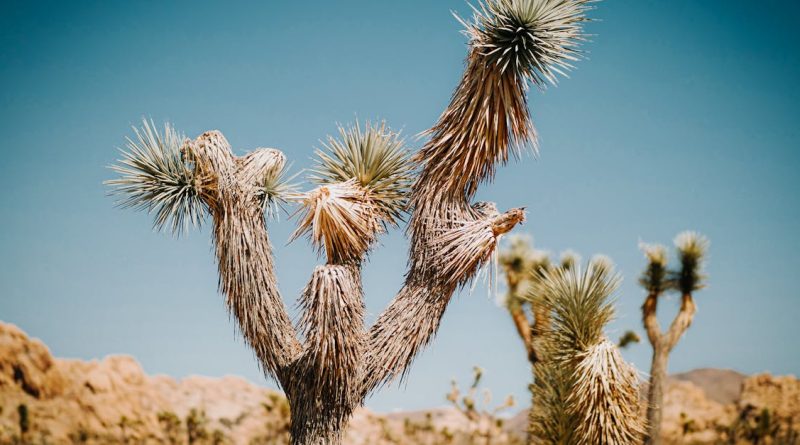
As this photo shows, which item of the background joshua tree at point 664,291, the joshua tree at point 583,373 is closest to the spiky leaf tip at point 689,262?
the background joshua tree at point 664,291

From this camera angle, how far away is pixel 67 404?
71.3ft

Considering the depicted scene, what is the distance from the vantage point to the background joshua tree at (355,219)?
5801 mm

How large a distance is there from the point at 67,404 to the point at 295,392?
18.9m

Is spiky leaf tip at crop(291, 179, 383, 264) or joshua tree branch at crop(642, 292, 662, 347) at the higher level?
joshua tree branch at crop(642, 292, 662, 347)

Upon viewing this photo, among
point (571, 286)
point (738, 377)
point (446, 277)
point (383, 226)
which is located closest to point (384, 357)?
point (446, 277)

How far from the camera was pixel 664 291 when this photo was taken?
13.2 meters

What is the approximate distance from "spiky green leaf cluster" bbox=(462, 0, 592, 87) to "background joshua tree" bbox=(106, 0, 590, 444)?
0.04 feet

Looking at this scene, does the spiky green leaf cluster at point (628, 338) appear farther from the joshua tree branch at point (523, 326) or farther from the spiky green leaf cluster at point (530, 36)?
the spiky green leaf cluster at point (530, 36)

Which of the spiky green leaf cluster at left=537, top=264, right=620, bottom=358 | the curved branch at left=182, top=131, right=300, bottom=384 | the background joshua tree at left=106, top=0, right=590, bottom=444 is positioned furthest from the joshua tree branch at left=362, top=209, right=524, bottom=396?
the spiky green leaf cluster at left=537, top=264, right=620, bottom=358

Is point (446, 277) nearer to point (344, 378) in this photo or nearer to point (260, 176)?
point (344, 378)

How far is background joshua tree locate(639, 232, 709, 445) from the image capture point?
12.7 m

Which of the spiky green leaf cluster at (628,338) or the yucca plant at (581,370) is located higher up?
the spiky green leaf cluster at (628,338)

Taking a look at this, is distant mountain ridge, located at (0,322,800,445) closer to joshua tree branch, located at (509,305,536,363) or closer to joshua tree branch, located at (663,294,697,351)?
joshua tree branch, located at (663,294,697,351)

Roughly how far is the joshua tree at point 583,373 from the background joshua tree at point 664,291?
17.3 feet
